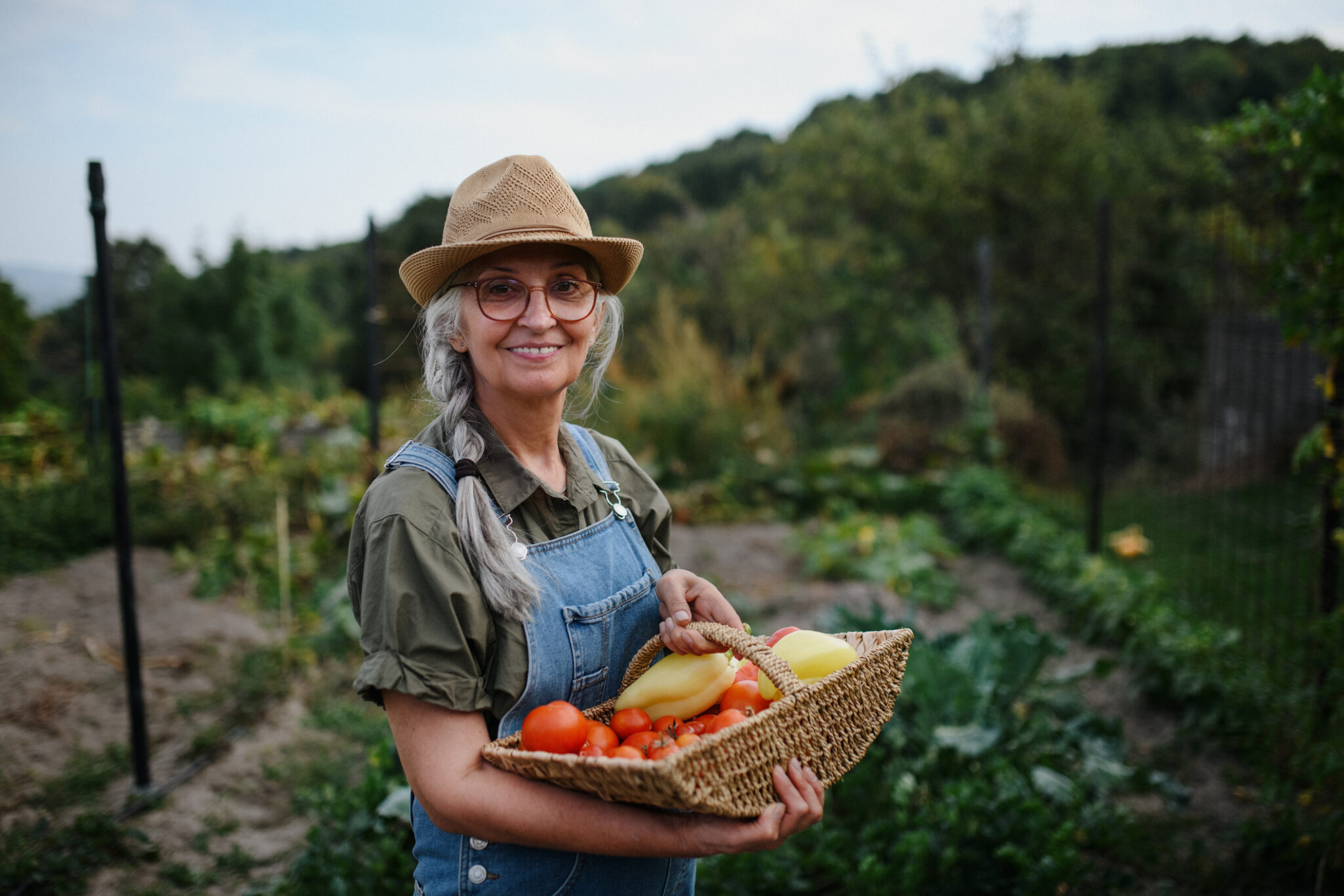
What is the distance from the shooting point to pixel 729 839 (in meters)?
1.22

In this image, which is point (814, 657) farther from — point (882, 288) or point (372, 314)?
point (882, 288)

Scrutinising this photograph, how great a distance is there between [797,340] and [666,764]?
11.1 meters

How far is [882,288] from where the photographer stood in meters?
11.7

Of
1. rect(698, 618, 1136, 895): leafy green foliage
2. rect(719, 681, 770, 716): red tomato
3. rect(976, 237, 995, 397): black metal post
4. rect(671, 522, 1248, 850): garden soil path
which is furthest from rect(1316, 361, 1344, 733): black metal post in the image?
rect(976, 237, 995, 397): black metal post

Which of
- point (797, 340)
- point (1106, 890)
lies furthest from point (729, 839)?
point (797, 340)

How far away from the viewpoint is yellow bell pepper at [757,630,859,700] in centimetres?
150

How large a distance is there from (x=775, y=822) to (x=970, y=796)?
5.43 ft

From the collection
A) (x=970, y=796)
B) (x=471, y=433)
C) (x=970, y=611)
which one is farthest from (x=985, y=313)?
(x=471, y=433)

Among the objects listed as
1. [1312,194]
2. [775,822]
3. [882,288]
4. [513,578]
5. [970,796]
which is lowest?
[970,796]

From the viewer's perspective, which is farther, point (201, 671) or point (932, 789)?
point (201, 671)

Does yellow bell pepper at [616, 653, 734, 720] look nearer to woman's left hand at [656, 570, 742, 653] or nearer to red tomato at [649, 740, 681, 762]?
woman's left hand at [656, 570, 742, 653]

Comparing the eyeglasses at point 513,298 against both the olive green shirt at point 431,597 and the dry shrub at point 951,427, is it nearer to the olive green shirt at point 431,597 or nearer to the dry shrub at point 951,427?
the olive green shirt at point 431,597

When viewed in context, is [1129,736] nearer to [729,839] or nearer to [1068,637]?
[1068,637]

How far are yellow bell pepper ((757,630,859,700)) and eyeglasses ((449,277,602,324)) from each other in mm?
736
